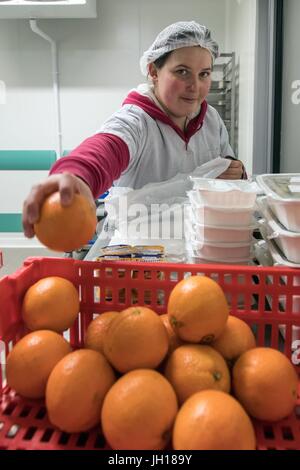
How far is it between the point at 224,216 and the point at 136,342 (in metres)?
0.39

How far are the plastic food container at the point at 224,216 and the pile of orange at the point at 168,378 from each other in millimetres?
259

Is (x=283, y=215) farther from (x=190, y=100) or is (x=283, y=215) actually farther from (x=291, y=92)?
(x=291, y=92)

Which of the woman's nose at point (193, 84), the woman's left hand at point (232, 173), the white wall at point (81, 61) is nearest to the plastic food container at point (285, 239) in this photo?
the woman's left hand at point (232, 173)

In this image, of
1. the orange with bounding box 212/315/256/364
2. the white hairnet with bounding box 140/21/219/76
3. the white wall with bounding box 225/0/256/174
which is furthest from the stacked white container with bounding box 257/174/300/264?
the white wall with bounding box 225/0/256/174

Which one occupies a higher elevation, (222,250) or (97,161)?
(97,161)

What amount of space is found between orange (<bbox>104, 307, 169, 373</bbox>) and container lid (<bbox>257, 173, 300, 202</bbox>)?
1.12ft

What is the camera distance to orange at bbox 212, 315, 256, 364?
0.67 metres

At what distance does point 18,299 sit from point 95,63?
135 inches

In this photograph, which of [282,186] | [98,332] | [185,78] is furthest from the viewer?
[185,78]

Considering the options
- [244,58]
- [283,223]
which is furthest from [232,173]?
[244,58]

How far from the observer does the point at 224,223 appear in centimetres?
91

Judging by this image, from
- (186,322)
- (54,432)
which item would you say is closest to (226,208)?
(186,322)

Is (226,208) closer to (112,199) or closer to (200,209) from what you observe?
(200,209)
